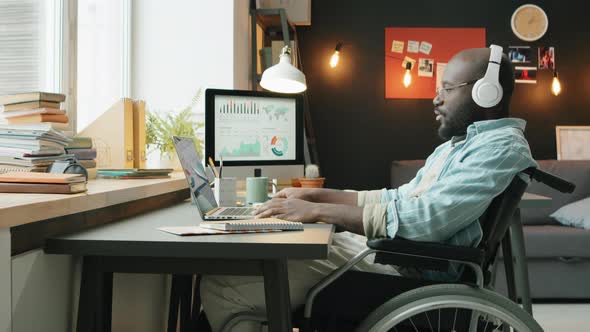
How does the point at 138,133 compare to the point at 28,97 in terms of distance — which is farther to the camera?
the point at 138,133

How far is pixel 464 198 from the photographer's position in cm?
147

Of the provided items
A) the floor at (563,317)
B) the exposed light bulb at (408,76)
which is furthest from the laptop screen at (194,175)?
the exposed light bulb at (408,76)

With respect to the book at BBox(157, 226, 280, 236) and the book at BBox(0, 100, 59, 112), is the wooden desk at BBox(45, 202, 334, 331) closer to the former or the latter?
the book at BBox(157, 226, 280, 236)

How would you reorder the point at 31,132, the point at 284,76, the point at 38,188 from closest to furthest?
the point at 38,188 < the point at 31,132 < the point at 284,76

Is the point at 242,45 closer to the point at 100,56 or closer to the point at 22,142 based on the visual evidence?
the point at 100,56

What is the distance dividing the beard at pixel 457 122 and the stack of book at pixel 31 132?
1217mm

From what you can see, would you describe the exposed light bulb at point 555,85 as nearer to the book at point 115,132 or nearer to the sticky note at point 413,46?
the sticky note at point 413,46

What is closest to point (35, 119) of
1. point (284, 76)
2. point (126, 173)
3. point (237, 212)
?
point (126, 173)

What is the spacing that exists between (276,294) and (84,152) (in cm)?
123

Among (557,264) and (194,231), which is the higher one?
(194,231)

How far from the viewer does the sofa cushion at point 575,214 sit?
3895mm

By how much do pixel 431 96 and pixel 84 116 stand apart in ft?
9.82

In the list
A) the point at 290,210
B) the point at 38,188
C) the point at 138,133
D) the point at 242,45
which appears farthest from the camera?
the point at 242,45

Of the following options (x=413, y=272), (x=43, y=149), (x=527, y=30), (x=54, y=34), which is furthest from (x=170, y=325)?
(x=527, y=30)
